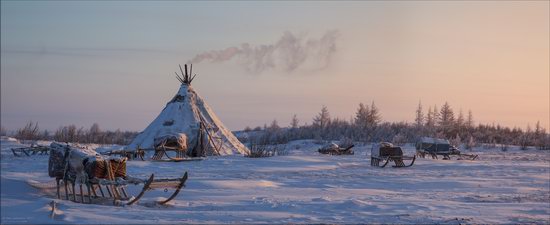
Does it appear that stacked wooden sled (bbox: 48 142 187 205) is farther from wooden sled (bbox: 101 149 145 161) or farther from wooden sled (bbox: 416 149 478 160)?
wooden sled (bbox: 416 149 478 160)

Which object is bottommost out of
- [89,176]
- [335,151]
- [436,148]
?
[89,176]

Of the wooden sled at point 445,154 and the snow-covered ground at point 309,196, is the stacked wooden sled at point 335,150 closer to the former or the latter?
the wooden sled at point 445,154

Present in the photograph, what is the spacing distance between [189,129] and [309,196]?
Result: 13720 millimetres

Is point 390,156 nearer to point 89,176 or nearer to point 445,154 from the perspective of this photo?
point 445,154

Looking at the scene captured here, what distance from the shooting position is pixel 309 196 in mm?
12281

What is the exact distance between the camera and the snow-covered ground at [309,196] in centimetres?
869

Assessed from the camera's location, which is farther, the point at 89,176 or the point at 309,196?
the point at 309,196

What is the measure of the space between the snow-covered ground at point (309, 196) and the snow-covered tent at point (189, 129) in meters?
3.56

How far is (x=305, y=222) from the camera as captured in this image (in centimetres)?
854

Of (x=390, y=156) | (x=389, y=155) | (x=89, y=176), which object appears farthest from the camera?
(x=389, y=155)

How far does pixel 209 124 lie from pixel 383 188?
12.8 m

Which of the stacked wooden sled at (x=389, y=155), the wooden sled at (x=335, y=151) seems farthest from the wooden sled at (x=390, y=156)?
the wooden sled at (x=335, y=151)

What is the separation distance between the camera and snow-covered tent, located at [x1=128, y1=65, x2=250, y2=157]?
81.0ft

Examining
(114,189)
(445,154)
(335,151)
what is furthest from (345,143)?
(114,189)
